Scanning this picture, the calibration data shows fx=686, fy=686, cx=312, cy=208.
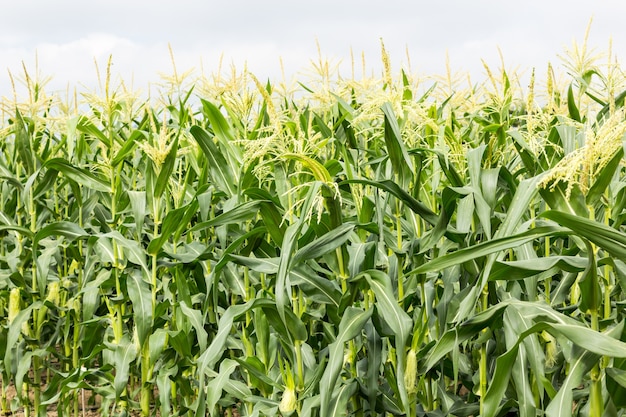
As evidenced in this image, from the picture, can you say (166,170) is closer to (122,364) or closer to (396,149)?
(122,364)

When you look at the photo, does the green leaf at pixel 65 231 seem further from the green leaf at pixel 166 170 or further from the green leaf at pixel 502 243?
the green leaf at pixel 502 243

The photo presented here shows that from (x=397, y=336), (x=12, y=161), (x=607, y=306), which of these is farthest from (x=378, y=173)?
(x=12, y=161)

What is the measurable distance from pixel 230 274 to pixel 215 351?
76 centimetres

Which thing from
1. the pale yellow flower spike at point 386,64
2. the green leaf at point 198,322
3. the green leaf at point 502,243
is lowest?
the green leaf at point 198,322

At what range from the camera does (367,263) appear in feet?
9.77

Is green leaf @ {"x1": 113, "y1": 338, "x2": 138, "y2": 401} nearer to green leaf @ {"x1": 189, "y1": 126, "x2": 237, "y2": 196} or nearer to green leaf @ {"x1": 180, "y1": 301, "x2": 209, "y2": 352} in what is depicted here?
green leaf @ {"x1": 180, "y1": 301, "x2": 209, "y2": 352}

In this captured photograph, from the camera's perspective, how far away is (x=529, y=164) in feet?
9.84

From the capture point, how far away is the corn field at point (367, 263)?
8.03 feet

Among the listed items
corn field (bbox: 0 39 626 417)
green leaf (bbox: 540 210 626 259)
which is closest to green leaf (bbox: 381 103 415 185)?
corn field (bbox: 0 39 626 417)

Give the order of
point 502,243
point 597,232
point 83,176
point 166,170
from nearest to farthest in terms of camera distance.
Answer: point 597,232 → point 502,243 → point 166,170 → point 83,176

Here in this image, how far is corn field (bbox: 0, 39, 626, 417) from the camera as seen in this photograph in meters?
2.45

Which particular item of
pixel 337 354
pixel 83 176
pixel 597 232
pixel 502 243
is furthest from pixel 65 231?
pixel 597 232

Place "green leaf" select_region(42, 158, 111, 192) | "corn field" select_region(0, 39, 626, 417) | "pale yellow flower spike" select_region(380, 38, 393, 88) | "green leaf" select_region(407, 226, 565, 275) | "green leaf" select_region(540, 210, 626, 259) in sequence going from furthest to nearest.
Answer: "green leaf" select_region(42, 158, 111, 192)
"pale yellow flower spike" select_region(380, 38, 393, 88)
"corn field" select_region(0, 39, 626, 417)
"green leaf" select_region(407, 226, 565, 275)
"green leaf" select_region(540, 210, 626, 259)

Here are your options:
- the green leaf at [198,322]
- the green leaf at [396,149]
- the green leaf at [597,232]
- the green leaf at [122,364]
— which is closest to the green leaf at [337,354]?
the green leaf at [396,149]
